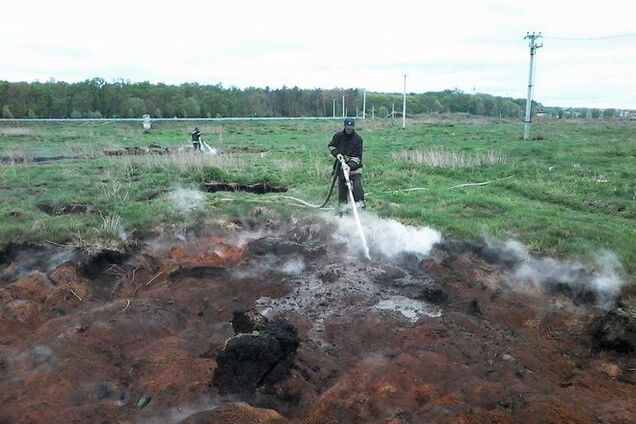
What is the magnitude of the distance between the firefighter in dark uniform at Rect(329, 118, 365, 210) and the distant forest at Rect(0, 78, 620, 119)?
45.5 metres

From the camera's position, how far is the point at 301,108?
7225 cm

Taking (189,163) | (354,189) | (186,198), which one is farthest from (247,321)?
(189,163)

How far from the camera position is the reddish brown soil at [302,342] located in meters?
3.82

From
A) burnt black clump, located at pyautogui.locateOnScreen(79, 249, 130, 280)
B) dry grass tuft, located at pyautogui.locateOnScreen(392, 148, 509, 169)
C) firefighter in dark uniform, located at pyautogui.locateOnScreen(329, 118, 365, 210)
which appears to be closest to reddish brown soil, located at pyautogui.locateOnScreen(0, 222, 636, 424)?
burnt black clump, located at pyautogui.locateOnScreen(79, 249, 130, 280)

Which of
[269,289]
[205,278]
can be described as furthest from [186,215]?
[269,289]

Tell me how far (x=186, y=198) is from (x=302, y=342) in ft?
18.0

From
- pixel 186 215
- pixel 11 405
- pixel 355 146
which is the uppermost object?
pixel 355 146

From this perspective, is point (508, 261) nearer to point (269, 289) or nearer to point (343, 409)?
point (269, 289)

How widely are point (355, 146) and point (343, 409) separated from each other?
5.42 metres

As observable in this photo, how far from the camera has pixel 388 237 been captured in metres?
7.33

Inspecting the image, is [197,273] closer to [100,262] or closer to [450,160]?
[100,262]

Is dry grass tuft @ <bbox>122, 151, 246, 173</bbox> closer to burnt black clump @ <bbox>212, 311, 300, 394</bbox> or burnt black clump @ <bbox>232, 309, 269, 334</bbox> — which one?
burnt black clump @ <bbox>232, 309, 269, 334</bbox>

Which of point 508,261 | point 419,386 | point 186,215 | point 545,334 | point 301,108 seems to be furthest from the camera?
point 301,108

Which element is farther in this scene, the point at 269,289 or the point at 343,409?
the point at 269,289
